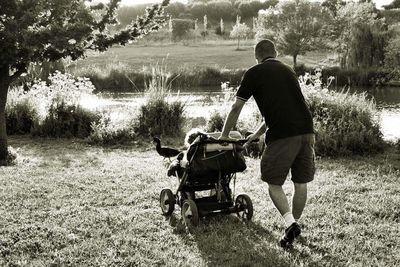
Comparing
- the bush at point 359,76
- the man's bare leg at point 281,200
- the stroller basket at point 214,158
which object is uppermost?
the stroller basket at point 214,158

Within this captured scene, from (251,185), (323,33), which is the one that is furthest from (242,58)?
(251,185)

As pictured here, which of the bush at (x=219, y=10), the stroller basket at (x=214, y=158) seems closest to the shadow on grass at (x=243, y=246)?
the stroller basket at (x=214, y=158)

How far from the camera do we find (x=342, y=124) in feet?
37.3

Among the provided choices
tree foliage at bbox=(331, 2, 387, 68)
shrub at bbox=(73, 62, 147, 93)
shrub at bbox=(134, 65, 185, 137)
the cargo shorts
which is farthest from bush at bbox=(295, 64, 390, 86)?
the cargo shorts

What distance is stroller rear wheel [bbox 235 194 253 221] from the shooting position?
6.23 m

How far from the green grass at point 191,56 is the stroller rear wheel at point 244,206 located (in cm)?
3068

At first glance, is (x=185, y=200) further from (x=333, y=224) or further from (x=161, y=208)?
(x=333, y=224)

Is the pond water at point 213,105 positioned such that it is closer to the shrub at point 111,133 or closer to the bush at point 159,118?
the bush at point 159,118

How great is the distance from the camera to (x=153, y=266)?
4906mm

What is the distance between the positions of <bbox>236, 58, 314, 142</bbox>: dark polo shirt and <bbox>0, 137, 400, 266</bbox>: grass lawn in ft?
4.27

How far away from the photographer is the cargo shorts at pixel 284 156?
5.37 meters

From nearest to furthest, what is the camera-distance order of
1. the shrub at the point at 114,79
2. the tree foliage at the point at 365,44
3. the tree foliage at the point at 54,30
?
the tree foliage at the point at 54,30
the shrub at the point at 114,79
the tree foliage at the point at 365,44

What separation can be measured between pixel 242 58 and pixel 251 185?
118ft

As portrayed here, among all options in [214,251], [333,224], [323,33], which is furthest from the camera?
[323,33]
